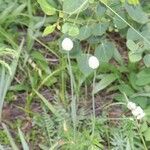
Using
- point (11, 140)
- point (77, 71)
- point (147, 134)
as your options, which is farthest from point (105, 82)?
point (11, 140)

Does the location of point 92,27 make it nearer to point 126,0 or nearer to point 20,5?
point 126,0

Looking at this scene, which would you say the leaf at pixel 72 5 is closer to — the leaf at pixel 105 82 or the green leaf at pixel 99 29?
the green leaf at pixel 99 29

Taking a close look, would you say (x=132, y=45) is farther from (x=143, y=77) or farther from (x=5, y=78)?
(x=5, y=78)

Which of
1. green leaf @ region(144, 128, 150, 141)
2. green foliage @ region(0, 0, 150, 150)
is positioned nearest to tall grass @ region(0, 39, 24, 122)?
green foliage @ region(0, 0, 150, 150)

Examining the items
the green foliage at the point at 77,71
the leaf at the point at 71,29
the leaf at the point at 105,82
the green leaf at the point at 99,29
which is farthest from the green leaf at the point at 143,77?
the leaf at the point at 71,29

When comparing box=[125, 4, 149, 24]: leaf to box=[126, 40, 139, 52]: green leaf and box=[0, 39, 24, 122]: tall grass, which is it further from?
box=[0, 39, 24, 122]: tall grass

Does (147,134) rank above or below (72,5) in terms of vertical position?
below

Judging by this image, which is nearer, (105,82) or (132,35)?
(132,35)

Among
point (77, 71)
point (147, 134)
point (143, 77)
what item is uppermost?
point (77, 71)

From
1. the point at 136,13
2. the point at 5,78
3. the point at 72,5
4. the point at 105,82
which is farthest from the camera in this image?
the point at 105,82
